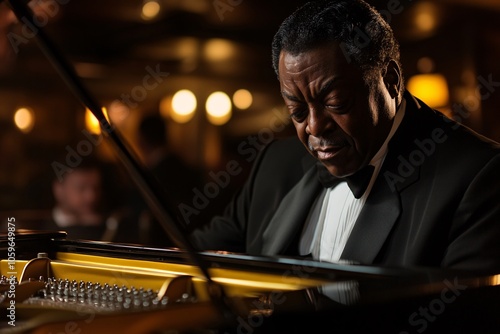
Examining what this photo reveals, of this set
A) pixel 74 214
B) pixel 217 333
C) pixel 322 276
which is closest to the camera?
pixel 217 333

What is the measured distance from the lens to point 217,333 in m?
1.06

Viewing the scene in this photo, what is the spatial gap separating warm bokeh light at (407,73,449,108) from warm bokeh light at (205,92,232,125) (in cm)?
338

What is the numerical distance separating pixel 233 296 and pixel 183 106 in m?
8.93

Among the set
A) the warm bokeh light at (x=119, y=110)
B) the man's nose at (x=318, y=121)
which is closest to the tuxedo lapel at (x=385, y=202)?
the man's nose at (x=318, y=121)

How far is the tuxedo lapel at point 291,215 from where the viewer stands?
7.71ft

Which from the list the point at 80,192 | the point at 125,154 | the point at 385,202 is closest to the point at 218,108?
the point at 80,192

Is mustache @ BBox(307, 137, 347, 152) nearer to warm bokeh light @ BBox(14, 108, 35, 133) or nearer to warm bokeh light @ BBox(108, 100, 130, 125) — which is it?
warm bokeh light @ BBox(108, 100, 130, 125)

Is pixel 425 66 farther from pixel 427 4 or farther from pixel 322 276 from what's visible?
pixel 322 276

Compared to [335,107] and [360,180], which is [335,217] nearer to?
[360,180]

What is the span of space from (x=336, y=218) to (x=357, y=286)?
1.01 metres

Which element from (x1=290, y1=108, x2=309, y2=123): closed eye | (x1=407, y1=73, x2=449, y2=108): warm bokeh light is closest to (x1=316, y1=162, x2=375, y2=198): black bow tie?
(x1=290, y1=108, x2=309, y2=123): closed eye

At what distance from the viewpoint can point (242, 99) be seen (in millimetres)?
10109

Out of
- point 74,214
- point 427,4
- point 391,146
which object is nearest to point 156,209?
point 391,146

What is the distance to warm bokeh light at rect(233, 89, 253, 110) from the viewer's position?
1006 centimetres
